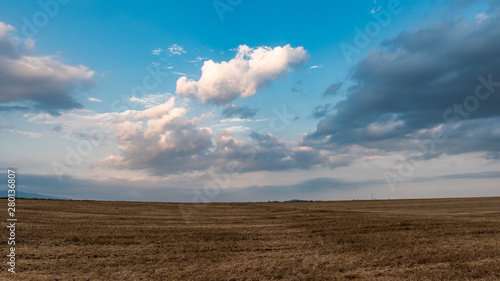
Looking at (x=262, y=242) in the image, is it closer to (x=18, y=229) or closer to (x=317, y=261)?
(x=317, y=261)

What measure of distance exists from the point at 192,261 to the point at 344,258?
7.32 m

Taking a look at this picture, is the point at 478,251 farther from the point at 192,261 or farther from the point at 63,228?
the point at 63,228

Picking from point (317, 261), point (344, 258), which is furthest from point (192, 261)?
point (344, 258)

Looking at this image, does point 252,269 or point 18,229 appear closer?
point 252,269

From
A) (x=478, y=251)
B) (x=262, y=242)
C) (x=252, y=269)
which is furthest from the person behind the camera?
(x=262, y=242)

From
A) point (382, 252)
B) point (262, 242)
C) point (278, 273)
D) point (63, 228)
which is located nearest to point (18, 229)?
point (63, 228)

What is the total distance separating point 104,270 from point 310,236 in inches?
530

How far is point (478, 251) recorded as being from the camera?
16.3 meters

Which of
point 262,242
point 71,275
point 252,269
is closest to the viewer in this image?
point 71,275

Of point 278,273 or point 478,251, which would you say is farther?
point 478,251

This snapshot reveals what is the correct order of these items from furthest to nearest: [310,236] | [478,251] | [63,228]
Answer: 1. [63,228]
2. [310,236]
3. [478,251]

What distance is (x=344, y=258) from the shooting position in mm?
15211

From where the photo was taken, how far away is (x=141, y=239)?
1992cm

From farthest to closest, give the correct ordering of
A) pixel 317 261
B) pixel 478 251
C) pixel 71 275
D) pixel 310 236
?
1. pixel 310 236
2. pixel 478 251
3. pixel 317 261
4. pixel 71 275
